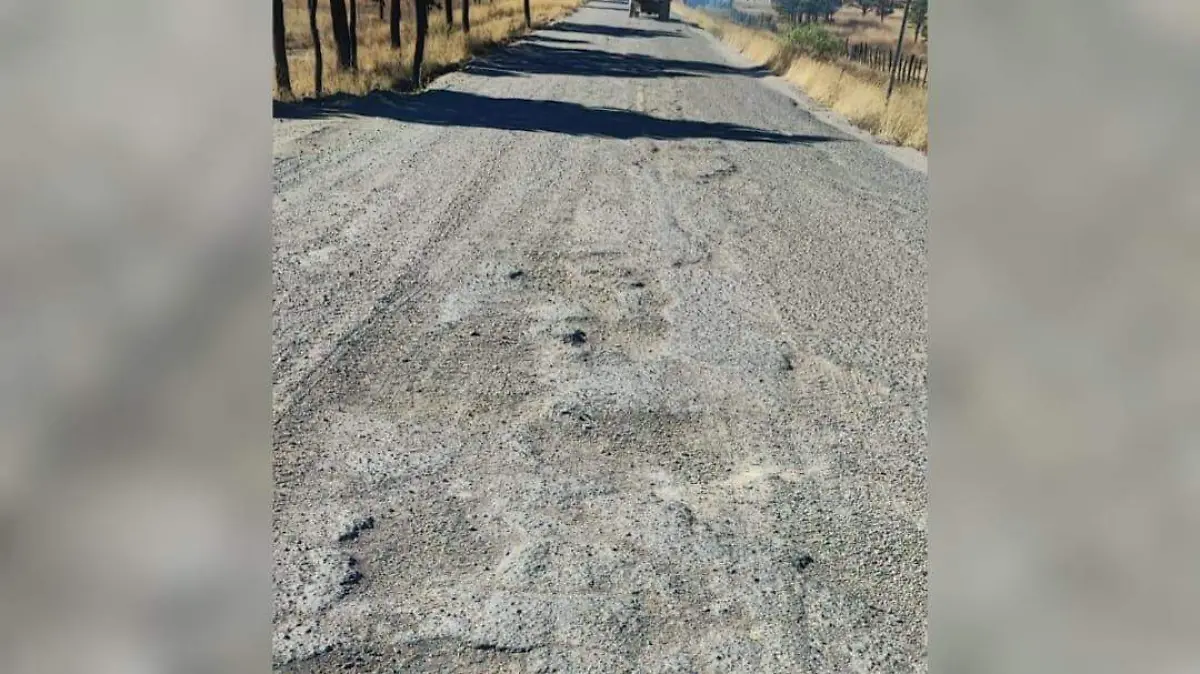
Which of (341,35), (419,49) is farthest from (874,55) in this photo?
(341,35)

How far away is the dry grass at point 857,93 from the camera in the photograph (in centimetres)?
1162

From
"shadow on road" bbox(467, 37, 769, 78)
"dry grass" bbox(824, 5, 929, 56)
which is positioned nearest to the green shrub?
"dry grass" bbox(824, 5, 929, 56)

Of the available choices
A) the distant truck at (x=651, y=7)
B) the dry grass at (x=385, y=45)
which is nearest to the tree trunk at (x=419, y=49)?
the dry grass at (x=385, y=45)

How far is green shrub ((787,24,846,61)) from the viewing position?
24141 mm

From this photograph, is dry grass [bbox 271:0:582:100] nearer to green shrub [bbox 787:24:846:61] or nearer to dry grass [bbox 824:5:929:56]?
green shrub [bbox 787:24:846:61]

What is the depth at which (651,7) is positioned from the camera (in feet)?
161

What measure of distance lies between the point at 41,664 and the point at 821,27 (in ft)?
94.2

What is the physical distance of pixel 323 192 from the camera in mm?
6598

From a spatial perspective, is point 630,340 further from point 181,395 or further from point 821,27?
point 821,27

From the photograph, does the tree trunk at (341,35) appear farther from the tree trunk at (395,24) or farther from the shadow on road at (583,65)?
the tree trunk at (395,24)

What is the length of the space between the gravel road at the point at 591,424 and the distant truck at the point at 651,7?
43.3 m

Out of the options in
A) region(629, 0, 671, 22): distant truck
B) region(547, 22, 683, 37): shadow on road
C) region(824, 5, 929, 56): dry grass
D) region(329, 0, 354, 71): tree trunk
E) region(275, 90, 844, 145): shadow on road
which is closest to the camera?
region(275, 90, 844, 145): shadow on road

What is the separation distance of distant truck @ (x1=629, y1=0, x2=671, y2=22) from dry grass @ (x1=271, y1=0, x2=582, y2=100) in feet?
39.0

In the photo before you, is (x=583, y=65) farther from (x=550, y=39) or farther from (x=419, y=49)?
(x=550, y=39)
